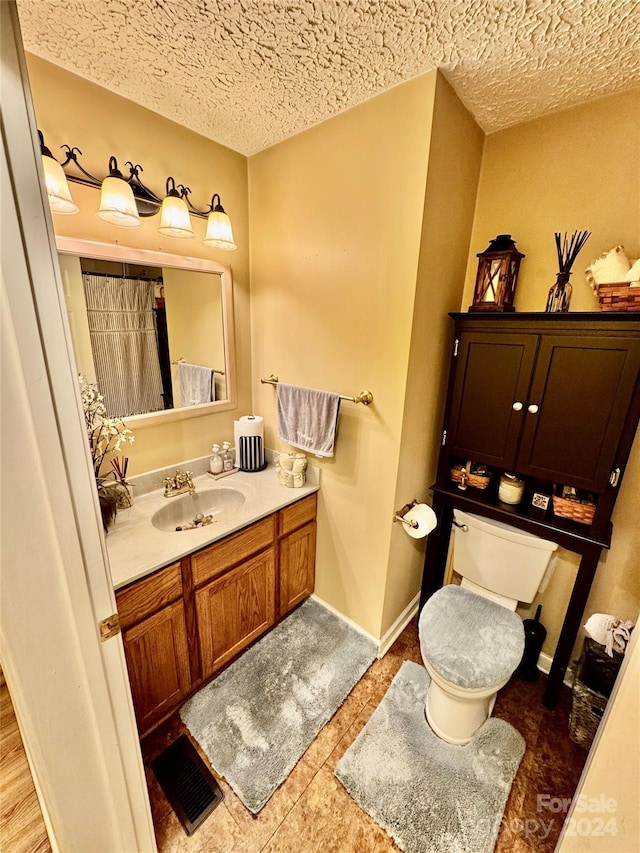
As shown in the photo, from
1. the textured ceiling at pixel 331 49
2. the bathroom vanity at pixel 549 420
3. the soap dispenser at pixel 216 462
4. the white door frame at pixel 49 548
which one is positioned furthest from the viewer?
the soap dispenser at pixel 216 462

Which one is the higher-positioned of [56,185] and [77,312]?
[56,185]

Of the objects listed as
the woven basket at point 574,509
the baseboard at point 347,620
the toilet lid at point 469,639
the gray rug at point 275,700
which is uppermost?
the woven basket at point 574,509

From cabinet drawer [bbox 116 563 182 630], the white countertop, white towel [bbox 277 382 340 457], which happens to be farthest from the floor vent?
white towel [bbox 277 382 340 457]

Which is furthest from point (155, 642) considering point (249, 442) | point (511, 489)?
point (511, 489)

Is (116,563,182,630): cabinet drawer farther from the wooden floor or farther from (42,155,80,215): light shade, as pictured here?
(42,155,80,215): light shade

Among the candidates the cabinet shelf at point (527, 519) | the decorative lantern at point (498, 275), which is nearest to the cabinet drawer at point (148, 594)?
the cabinet shelf at point (527, 519)

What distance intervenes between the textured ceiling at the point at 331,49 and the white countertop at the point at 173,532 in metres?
1.69

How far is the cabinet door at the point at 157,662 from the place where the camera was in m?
1.26

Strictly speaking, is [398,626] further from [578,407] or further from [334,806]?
[578,407]

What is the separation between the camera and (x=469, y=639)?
4.58 ft

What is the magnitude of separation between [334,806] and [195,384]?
1851mm

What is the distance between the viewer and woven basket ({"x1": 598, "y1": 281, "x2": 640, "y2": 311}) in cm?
119

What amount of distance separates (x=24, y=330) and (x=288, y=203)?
1.51m

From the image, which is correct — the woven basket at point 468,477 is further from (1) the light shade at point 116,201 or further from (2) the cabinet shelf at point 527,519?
(1) the light shade at point 116,201
